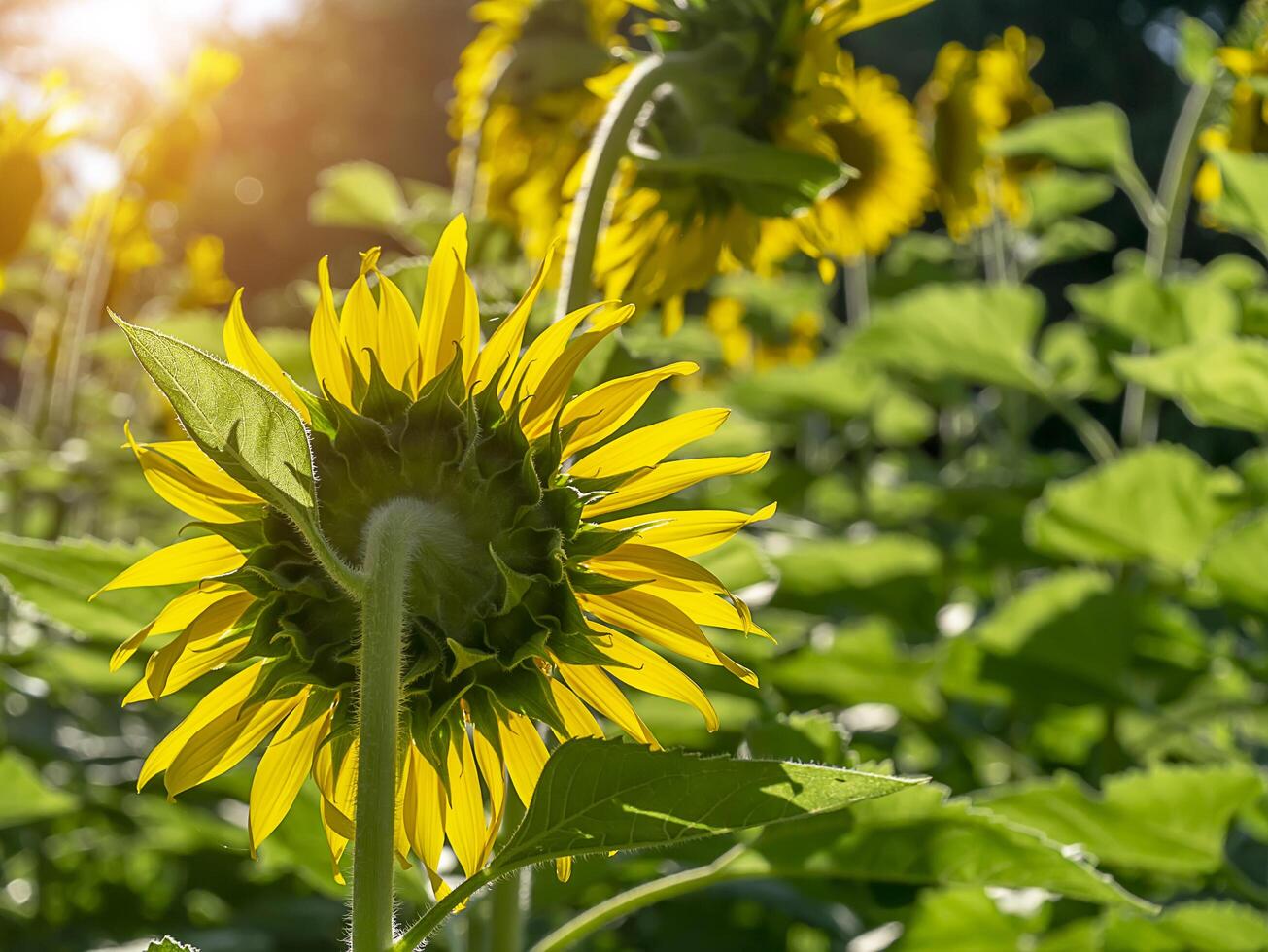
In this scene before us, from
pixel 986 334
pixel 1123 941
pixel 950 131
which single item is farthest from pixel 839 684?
pixel 950 131

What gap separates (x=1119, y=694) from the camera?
1214 mm

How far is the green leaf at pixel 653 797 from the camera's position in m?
0.44

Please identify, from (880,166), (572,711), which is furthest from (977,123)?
(572,711)

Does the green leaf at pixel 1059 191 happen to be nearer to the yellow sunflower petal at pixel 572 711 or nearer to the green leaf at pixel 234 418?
the yellow sunflower petal at pixel 572 711

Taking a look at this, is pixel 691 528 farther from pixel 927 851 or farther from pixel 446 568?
pixel 927 851

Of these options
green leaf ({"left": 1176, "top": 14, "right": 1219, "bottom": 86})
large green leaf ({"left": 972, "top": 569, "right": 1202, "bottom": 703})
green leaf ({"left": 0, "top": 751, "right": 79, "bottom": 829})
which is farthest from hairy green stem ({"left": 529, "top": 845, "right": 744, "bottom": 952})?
green leaf ({"left": 1176, "top": 14, "right": 1219, "bottom": 86})

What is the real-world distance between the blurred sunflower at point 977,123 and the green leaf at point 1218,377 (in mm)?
896

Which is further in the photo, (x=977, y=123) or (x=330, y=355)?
(x=977, y=123)

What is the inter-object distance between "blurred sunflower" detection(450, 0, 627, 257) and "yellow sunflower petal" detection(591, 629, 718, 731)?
21.8 inches

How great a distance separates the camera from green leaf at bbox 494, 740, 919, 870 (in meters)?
0.44

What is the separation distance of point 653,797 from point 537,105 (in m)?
0.83

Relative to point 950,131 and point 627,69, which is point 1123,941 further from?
point 950,131

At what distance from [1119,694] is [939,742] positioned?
20 centimetres

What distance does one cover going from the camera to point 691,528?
527 mm
